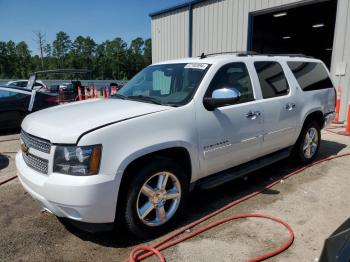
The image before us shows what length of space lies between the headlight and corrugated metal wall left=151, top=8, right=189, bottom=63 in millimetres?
12864

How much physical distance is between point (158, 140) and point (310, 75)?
3.66 metres

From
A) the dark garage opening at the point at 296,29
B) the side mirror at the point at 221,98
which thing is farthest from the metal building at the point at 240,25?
the side mirror at the point at 221,98

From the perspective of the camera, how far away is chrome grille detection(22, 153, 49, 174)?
291cm

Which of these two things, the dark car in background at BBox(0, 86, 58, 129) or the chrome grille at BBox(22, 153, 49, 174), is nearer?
the chrome grille at BBox(22, 153, 49, 174)

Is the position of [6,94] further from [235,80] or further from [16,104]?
[235,80]

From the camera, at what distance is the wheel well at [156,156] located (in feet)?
9.73

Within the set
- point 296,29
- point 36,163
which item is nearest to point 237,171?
point 36,163

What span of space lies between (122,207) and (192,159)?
2.99 feet

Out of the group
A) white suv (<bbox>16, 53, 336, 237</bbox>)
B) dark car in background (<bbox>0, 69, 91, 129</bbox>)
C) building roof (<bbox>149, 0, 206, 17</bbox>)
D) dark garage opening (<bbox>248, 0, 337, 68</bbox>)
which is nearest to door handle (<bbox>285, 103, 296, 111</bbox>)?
white suv (<bbox>16, 53, 336, 237</bbox>)

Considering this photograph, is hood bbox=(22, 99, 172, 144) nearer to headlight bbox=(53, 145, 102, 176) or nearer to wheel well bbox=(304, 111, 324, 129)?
headlight bbox=(53, 145, 102, 176)

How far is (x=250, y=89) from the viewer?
4.21 m

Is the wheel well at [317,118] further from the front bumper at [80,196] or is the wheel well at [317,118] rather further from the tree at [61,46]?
the tree at [61,46]

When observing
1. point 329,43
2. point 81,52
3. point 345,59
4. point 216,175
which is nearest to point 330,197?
point 216,175

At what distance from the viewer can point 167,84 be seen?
4.09 m
